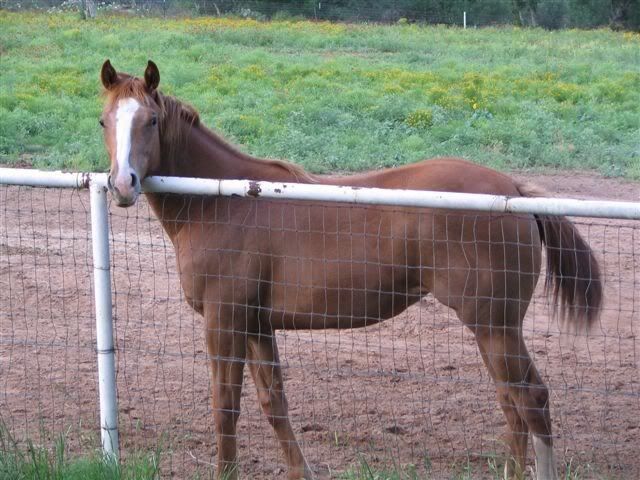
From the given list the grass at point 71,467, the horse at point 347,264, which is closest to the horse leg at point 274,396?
the horse at point 347,264

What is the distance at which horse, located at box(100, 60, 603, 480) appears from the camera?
163 inches

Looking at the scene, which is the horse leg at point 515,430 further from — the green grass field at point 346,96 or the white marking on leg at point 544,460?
the green grass field at point 346,96

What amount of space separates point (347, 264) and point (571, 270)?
108 centimetres

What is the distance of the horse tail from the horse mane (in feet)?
3.78

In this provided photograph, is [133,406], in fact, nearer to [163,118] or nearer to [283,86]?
[163,118]

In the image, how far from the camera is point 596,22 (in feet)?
142

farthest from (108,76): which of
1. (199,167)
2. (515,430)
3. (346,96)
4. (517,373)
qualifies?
(346,96)

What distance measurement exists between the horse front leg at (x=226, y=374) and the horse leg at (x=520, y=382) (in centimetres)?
110

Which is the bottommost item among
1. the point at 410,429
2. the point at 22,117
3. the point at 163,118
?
the point at 410,429

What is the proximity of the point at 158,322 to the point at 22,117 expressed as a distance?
23.6 feet

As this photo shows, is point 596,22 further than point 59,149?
Yes

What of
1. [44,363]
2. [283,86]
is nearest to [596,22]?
[283,86]

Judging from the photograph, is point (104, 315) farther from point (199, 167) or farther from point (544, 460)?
point (544, 460)

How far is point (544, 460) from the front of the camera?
4152 mm
